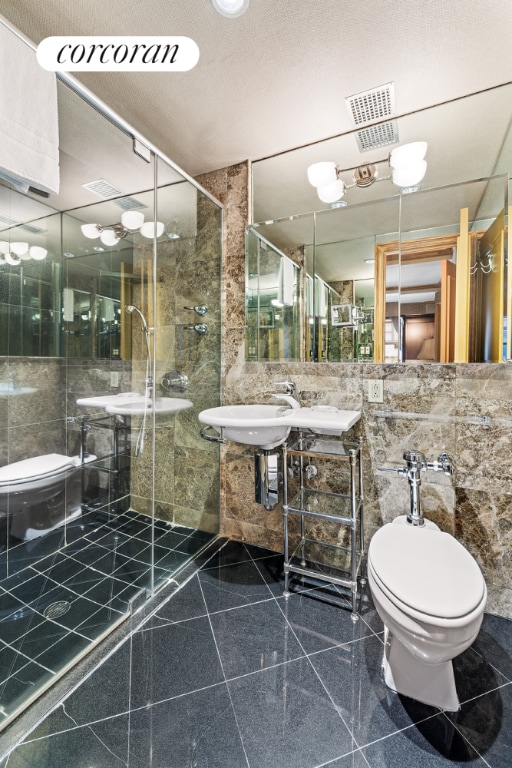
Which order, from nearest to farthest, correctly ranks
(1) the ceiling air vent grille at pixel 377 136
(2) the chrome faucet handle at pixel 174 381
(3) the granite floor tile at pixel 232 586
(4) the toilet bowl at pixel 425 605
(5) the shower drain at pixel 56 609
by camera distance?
(4) the toilet bowl at pixel 425 605, (5) the shower drain at pixel 56 609, (3) the granite floor tile at pixel 232 586, (1) the ceiling air vent grille at pixel 377 136, (2) the chrome faucet handle at pixel 174 381

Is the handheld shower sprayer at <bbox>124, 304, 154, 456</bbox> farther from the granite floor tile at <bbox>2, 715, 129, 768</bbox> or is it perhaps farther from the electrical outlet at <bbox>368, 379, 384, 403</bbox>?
the electrical outlet at <bbox>368, 379, 384, 403</bbox>

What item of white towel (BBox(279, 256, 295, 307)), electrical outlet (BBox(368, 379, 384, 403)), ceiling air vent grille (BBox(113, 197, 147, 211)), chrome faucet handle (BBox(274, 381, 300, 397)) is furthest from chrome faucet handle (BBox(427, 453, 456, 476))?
ceiling air vent grille (BBox(113, 197, 147, 211))

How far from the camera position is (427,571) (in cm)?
117

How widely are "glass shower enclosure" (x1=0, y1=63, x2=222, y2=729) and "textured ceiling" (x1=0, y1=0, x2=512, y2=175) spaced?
302 mm

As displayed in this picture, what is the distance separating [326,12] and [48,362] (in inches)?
67.2

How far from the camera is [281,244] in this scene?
80.8 inches

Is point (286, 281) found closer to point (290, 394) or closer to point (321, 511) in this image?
point (290, 394)

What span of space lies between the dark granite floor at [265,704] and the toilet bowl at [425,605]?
0.26ft

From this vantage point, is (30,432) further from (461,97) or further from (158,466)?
(461,97)

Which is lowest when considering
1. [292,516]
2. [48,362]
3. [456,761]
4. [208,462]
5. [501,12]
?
[456,761]

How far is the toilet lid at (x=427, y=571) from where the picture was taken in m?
1.01

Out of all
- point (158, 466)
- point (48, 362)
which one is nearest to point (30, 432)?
point (48, 362)

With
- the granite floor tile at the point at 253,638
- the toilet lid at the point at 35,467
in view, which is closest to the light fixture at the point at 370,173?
the toilet lid at the point at 35,467

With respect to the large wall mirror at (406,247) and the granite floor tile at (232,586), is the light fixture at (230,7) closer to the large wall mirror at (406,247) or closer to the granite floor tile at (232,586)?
the large wall mirror at (406,247)
